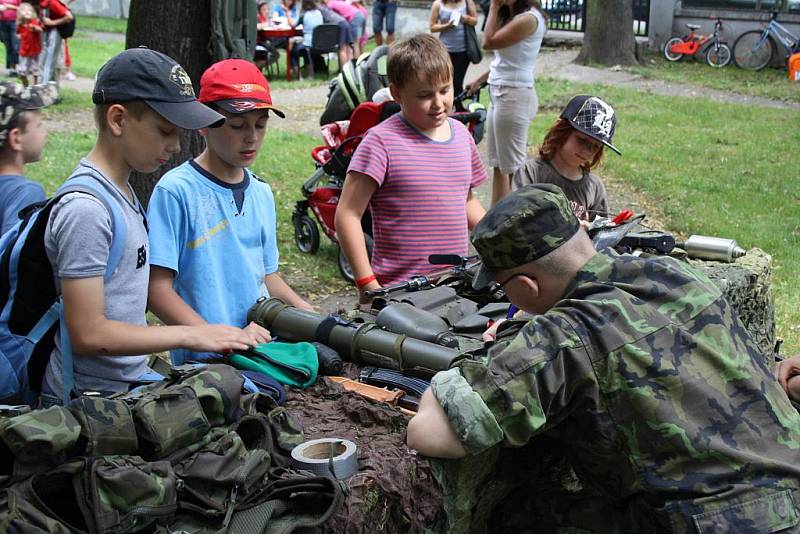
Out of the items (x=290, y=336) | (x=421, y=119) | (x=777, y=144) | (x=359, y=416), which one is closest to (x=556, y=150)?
(x=421, y=119)

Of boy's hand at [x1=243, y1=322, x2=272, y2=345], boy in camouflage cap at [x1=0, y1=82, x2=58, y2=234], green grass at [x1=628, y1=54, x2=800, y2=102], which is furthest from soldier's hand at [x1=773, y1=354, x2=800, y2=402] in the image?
green grass at [x1=628, y1=54, x2=800, y2=102]

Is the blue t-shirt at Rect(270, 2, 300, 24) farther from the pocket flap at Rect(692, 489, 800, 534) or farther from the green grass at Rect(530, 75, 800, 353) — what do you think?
the pocket flap at Rect(692, 489, 800, 534)

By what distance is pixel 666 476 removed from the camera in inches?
87.7

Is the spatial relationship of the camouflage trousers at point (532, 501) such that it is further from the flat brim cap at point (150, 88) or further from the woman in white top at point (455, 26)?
the woman in white top at point (455, 26)

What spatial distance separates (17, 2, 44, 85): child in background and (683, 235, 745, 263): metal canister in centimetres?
1237

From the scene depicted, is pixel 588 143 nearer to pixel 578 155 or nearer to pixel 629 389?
pixel 578 155

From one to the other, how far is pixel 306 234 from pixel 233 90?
14.9 ft

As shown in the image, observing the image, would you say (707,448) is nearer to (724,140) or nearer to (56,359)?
(56,359)

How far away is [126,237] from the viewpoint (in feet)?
8.16

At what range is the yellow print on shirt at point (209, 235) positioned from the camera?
2.92 meters

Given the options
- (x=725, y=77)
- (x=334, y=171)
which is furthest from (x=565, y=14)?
(x=334, y=171)

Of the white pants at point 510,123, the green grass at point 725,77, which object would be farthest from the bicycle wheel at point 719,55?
the white pants at point 510,123

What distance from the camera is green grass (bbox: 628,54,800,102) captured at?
16391 millimetres

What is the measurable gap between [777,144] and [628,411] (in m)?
10.8
